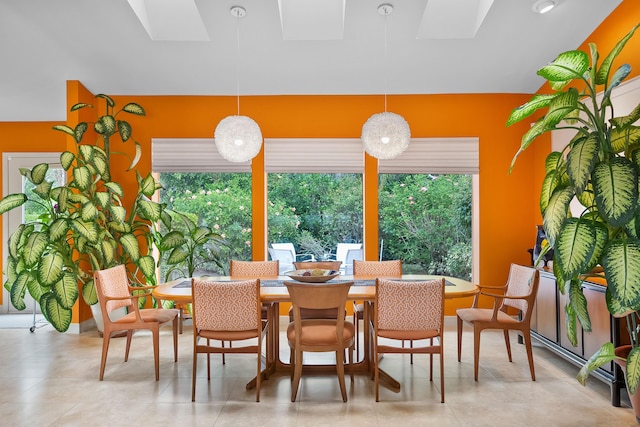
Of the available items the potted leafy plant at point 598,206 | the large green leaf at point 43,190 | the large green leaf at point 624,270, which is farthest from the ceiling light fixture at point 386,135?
the large green leaf at point 43,190

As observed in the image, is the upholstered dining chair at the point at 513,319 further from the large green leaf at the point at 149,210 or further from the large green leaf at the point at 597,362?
the large green leaf at the point at 149,210

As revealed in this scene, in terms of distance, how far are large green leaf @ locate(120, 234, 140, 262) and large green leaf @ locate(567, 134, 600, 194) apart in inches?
157

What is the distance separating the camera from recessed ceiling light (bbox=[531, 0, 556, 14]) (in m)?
3.93

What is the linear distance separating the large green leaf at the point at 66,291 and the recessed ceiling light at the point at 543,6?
5031mm

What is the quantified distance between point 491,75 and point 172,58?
3551 millimetres

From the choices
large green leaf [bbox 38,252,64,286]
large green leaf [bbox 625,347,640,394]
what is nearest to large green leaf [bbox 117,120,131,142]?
large green leaf [bbox 38,252,64,286]

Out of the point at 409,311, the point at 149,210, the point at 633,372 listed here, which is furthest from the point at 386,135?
the point at 149,210

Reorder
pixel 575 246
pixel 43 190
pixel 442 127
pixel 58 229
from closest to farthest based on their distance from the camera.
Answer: pixel 575 246 < pixel 58 229 < pixel 43 190 < pixel 442 127

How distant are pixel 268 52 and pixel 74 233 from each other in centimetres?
280

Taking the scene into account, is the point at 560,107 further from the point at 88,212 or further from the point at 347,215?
the point at 88,212

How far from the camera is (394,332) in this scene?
3.10 m

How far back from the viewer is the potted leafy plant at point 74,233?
4.20 meters

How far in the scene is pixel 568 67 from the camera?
8.03 feet

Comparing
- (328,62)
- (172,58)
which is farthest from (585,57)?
A: (172,58)
